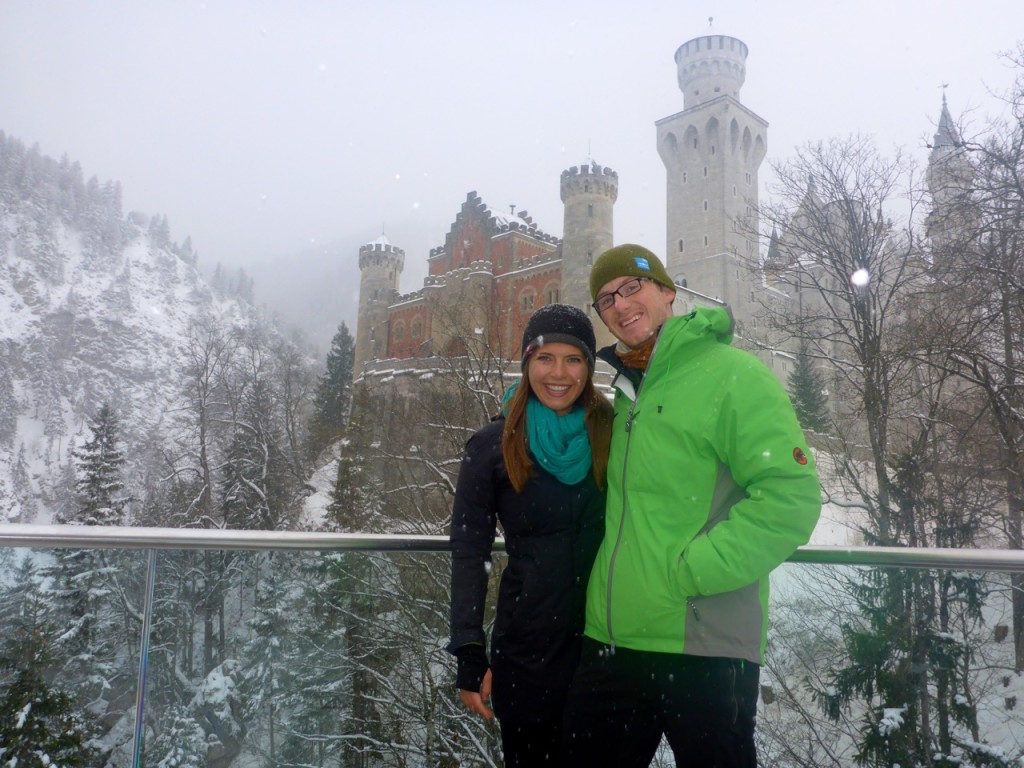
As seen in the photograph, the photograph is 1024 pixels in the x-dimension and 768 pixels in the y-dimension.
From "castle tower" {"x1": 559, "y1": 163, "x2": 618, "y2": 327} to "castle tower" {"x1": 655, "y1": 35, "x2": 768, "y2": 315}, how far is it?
555cm

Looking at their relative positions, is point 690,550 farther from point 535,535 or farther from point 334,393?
point 334,393

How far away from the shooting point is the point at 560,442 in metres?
1.95

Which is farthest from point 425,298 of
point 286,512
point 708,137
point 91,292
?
point 91,292

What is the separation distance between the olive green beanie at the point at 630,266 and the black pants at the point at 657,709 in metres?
0.97

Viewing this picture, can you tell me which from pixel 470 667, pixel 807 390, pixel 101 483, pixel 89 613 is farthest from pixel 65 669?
pixel 807 390

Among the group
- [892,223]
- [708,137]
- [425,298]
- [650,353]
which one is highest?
[708,137]

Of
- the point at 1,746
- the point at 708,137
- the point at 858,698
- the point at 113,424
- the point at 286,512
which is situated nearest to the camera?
the point at 1,746

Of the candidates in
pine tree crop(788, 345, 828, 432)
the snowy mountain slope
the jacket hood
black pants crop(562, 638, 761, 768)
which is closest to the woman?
black pants crop(562, 638, 761, 768)

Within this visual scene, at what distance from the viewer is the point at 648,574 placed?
5.50 feet

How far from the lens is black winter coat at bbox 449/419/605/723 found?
191 cm

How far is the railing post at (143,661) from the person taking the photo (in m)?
2.18

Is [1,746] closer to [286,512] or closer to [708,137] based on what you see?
[286,512]

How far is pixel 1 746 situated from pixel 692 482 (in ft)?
7.23

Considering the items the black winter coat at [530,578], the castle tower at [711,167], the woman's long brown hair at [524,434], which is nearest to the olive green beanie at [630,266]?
the woman's long brown hair at [524,434]
